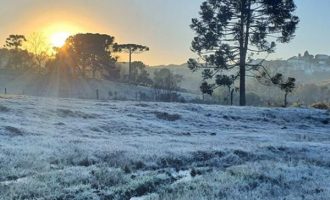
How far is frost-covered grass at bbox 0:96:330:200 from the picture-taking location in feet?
35.4

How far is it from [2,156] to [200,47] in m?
36.4

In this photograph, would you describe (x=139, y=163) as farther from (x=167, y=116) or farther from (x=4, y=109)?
(x=167, y=116)

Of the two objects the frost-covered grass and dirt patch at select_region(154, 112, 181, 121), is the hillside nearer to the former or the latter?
dirt patch at select_region(154, 112, 181, 121)

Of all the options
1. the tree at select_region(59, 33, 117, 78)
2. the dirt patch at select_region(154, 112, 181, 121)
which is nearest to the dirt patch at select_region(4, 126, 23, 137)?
the dirt patch at select_region(154, 112, 181, 121)

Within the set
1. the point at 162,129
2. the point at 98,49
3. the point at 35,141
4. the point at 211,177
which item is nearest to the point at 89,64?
the point at 98,49

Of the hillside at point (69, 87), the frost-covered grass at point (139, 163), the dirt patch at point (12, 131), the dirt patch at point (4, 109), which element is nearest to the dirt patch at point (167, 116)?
the frost-covered grass at point (139, 163)

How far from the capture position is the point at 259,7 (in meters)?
47.1

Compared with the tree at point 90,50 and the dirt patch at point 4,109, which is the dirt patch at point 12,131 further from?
the tree at point 90,50

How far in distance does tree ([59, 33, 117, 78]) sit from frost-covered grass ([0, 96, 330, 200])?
60895 millimetres

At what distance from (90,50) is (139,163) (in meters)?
76.4

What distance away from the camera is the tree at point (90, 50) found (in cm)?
8850

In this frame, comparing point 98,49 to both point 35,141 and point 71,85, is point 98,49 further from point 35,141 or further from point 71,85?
point 35,141

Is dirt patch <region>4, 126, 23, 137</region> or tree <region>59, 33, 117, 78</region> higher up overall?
tree <region>59, 33, 117, 78</region>

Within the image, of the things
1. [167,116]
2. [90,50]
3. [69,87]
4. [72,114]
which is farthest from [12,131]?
[90,50]
